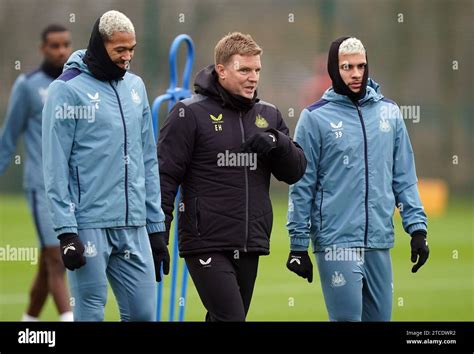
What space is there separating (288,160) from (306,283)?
7230mm

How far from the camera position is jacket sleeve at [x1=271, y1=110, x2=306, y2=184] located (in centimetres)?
660

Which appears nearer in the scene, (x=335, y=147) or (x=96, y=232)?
(x=96, y=232)

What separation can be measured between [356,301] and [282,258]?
29.9 feet

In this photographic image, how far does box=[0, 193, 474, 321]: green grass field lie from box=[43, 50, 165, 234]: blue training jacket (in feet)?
12.5

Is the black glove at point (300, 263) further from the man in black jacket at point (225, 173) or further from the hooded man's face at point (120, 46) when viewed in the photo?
the hooded man's face at point (120, 46)

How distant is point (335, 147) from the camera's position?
270 inches

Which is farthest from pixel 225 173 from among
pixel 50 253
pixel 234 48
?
pixel 50 253

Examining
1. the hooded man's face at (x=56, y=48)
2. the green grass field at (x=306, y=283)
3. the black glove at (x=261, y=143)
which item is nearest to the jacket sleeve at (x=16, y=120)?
the hooded man's face at (x=56, y=48)

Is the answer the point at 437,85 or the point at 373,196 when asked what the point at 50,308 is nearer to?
the point at 373,196

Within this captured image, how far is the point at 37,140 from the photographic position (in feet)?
29.5

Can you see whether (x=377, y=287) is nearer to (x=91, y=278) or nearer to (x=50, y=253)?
(x=91, y=278)

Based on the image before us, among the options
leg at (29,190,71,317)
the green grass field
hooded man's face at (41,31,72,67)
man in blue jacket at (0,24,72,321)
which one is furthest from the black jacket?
the green grass field

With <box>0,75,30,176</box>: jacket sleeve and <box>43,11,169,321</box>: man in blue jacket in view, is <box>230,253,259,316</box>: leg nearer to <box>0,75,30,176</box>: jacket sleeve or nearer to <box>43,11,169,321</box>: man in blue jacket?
<box>43,11,169,321</box>: man in blue jacket
